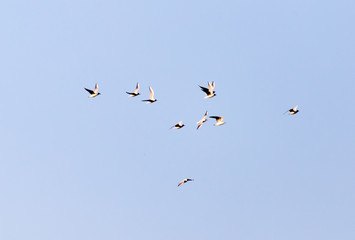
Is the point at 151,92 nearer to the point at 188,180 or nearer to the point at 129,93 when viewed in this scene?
the point at 129,93

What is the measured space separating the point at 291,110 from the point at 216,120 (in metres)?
15.1

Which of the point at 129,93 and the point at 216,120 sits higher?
the point at 129,93

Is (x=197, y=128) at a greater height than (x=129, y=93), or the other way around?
(x=129, y=93)

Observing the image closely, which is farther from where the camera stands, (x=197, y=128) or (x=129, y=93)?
(x=129, y=93)

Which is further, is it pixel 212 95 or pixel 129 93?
pixel 129 93

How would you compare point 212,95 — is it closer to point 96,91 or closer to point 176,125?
point 176,125

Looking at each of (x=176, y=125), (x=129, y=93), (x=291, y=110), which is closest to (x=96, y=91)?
(x=129, y=93)

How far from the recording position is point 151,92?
159000 mm

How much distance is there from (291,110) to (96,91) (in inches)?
1458

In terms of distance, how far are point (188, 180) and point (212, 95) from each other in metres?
18.5

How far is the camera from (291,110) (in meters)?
155

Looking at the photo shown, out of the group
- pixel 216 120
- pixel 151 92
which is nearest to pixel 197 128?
pixel 216 120

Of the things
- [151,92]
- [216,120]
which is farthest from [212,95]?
[151,92]

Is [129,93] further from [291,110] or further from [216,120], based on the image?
[291,110]
